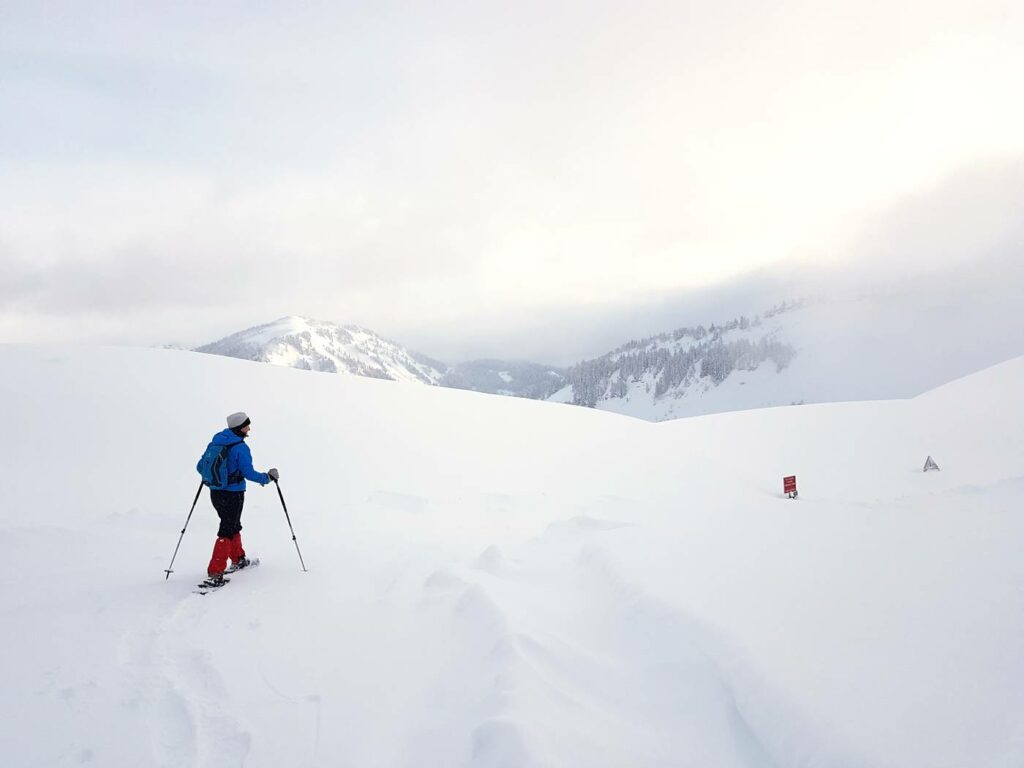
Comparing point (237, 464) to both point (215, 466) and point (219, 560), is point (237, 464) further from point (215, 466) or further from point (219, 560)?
point (219, 560)

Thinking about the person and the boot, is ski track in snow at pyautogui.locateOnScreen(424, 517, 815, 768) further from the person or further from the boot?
the person

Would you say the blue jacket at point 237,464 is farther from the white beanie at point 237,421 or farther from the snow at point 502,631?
the snow at point 502,631

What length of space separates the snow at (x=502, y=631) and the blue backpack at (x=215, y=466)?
1.46m

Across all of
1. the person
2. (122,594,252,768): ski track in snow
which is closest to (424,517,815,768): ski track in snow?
(122,594,252,768): ski track in snow

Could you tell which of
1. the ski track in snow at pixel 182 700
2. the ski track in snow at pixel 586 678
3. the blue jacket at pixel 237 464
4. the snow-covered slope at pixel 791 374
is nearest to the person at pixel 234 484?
the blue jacket at pixel 237 464

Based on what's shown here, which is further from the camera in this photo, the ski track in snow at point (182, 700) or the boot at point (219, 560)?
the boot at point (219, 560)

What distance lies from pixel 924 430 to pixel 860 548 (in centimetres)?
3123

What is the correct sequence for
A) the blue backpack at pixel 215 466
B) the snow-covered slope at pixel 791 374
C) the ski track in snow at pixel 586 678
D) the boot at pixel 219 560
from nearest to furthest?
the ski track in snow at pixel 586 678, the boot at pixel 219 560, the blue backpack at pixel 215 466, the snow-covered slope at pixel 791 374

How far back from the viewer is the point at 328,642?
512cm

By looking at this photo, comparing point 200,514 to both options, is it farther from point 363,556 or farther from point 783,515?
point 783,515

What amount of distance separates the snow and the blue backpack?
1.46 metres

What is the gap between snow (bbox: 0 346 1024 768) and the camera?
329 cm

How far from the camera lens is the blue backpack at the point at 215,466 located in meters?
7.04

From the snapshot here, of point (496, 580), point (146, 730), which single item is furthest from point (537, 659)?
point (146, 730)
